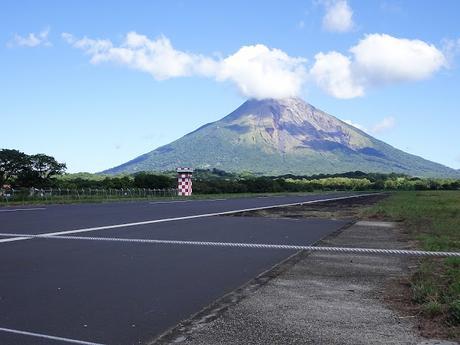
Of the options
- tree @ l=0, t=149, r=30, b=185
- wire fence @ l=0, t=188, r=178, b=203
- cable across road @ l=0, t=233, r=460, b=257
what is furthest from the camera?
tree @ l=0, t=149, r=30, b=185

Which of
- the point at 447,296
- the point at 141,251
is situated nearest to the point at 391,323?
the point at 447,296

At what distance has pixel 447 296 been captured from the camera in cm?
504

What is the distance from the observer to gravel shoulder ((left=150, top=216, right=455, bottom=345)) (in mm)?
4043

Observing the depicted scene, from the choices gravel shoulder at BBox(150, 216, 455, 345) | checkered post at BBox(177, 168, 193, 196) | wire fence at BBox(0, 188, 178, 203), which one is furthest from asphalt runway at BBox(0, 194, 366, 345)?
checkered post at BBox(177, 168, 193, 196)

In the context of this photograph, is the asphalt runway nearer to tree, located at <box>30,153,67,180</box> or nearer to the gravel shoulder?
the gravel shoulder

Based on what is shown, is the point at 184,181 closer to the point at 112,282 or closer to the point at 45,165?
the point at 45,165

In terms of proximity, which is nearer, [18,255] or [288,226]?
[18,255]

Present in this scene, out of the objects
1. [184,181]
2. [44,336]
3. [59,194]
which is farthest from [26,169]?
[44,336]

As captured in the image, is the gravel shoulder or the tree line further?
the tree line

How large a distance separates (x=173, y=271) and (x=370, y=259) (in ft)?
10.0

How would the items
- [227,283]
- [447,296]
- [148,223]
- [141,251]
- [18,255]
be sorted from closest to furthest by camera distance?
[447,296]
[227,283]
[18,255]
[141,251]
[148,223]

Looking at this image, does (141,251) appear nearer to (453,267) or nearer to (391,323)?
(453,267)

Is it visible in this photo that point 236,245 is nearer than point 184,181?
Yes

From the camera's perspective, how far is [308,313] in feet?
15.7
